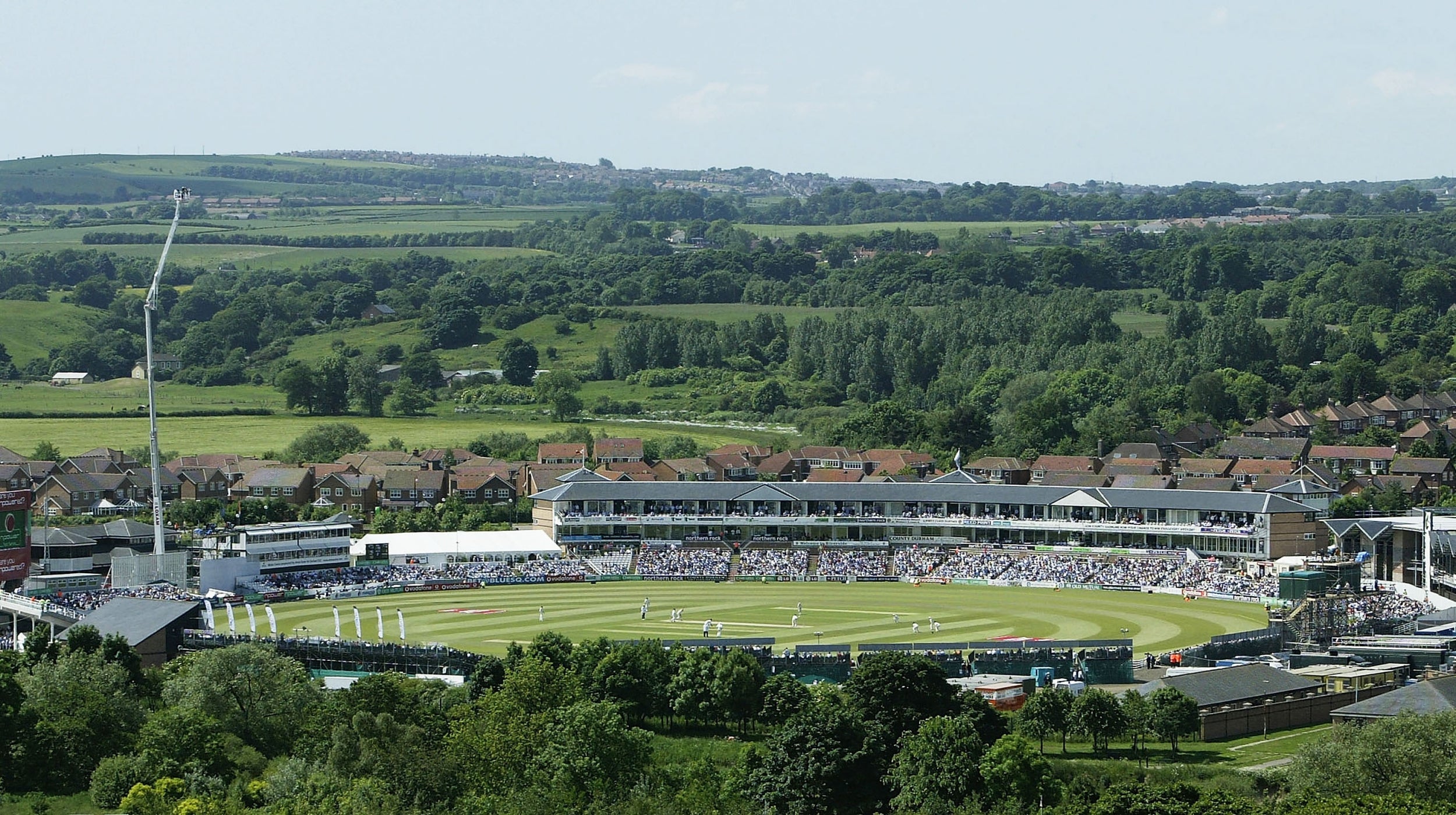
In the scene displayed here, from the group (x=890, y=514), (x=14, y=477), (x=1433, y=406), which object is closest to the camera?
(x=890, y=514)

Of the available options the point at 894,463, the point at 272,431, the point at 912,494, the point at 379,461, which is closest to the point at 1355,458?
the point at 894,463

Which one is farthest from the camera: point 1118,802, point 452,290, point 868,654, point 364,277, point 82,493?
point 364,277

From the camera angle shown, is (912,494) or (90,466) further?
(90,466)

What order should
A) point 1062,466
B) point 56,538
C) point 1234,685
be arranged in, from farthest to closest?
1. point 1062,466
2. point 56,538
3. point 1234,685

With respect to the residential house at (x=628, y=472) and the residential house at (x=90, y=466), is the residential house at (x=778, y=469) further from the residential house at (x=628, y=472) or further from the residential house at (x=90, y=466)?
the residential house at (x=90, y=466)

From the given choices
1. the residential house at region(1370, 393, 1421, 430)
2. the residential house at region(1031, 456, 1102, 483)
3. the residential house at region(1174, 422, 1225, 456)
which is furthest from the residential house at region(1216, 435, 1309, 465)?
the residential house at region(1370, 393, 1421, 430)

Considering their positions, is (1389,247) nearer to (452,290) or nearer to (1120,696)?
(452,290)

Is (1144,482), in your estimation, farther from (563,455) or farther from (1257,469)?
(563,455)

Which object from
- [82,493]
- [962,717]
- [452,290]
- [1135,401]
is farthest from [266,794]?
[452,290]
